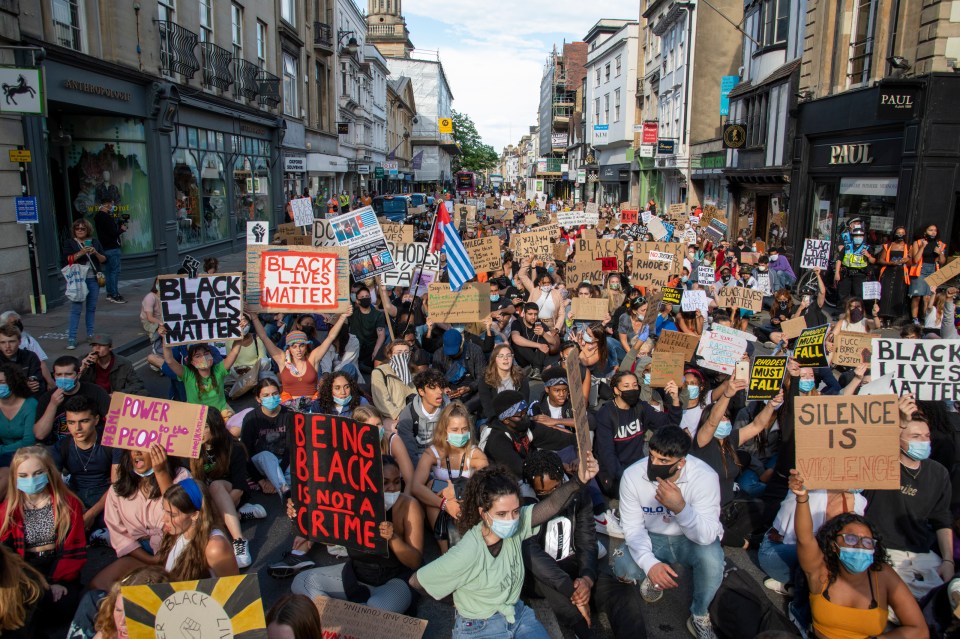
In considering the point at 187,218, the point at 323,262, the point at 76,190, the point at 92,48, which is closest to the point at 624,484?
the point at 323,262

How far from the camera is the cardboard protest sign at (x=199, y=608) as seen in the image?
120 inches

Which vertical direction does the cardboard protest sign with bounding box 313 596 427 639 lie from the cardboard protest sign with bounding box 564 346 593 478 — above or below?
below

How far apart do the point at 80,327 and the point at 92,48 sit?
7.71 meters

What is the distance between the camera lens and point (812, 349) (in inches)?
282

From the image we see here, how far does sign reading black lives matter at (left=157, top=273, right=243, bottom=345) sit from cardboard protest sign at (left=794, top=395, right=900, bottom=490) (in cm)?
586

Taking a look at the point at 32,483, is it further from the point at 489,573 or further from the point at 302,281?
the point at 302,281

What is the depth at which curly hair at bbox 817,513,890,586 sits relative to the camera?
12.5 feet

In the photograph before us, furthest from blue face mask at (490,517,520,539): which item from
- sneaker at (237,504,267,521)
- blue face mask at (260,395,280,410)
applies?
blue face mask at (260,395,280,410)

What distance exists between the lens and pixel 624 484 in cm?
472

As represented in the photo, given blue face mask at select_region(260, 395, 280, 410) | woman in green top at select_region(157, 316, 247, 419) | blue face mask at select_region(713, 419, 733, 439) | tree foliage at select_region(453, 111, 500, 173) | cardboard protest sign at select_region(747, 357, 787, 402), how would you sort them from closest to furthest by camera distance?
blue face mask at select_region(713, 419, 733, 439) → cardboard protest sign at select_region(747, 357, 787, 402) → blue face mask at select_region(260, 395, 280, 410) → woman in green top at select_region(157, 316, 247, 419) → tree foliage at select_region(453, 111, 500, 173)

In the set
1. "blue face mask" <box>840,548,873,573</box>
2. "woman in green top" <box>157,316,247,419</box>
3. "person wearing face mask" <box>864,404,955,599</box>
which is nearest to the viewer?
"blue face mask" <box>840,548,873,573</box>

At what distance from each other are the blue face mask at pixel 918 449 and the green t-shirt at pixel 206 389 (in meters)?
6.14

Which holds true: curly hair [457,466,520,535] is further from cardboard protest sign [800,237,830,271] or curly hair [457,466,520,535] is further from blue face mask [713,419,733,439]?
cardboard protest sign [800,237,830,271]

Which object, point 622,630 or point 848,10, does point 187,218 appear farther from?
point 622,630
